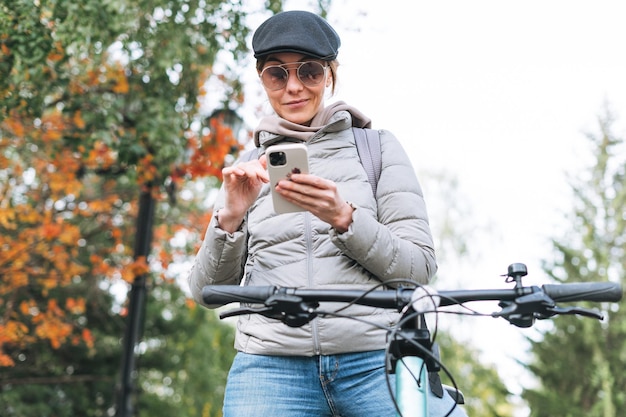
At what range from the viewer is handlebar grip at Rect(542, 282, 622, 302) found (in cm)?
171

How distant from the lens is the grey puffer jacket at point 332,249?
2.09 metres

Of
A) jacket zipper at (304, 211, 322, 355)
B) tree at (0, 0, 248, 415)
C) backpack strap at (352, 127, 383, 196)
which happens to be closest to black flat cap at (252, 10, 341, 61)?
backpack strap at (352, 127, 383, 196)

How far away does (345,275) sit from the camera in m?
2.15

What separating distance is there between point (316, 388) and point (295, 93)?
2.90 feet

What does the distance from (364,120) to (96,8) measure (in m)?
3.60

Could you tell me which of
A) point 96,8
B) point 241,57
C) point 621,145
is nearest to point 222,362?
point 621,145

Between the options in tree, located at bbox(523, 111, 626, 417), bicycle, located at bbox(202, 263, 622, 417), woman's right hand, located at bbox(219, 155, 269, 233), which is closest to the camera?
bicycle, located at bbox(202, 263, 622, 417)

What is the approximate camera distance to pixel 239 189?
214cm

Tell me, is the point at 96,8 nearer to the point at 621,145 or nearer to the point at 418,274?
the point at 418,274

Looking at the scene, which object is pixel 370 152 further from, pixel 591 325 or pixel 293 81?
pixel 591 325

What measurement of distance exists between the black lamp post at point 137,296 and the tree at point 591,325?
18.4 feet

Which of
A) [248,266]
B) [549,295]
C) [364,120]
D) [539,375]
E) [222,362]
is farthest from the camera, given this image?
[222,362]

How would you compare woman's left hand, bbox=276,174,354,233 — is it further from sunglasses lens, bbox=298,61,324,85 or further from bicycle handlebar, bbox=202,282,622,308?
sunglasses lens, bbox=298,61,324,85

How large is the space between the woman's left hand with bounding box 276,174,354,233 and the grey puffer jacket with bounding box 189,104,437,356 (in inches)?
3.6
